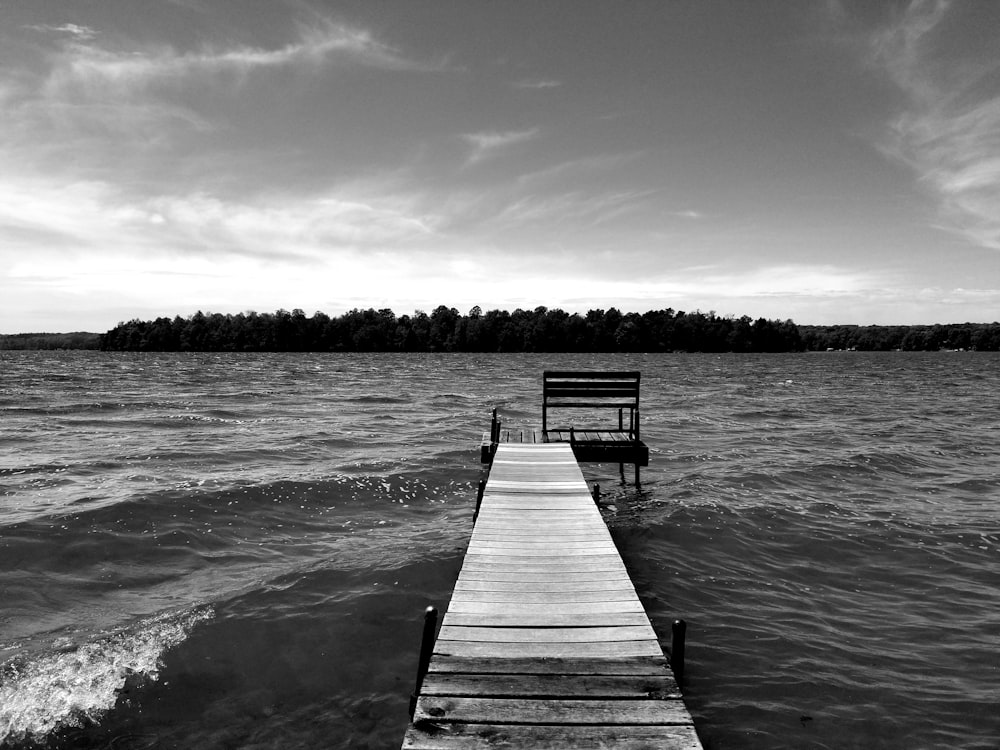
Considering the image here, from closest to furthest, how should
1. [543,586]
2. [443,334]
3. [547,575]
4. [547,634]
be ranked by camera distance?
[547,634], [543,586], [547,575], [443,334]

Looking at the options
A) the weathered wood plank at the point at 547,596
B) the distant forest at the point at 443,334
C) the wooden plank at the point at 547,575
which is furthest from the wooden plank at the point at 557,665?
the distant forest at the point at 443,334

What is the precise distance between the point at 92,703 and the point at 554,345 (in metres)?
177

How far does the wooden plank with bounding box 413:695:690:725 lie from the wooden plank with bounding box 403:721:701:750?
5 cm

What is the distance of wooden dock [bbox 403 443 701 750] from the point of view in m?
3.70

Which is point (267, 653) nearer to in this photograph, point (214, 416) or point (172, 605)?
point (172, 605)

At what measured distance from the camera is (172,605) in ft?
25.4

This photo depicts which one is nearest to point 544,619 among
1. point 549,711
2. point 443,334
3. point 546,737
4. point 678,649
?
point 678,649

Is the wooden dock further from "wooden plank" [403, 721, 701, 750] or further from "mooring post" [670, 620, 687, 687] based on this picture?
"mooring post" [670, 620, 687, 687]

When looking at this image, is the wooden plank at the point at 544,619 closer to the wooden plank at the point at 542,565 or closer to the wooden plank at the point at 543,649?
the wooden plank at the point at 543,649

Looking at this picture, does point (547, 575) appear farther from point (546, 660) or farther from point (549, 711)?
point (549, 711)

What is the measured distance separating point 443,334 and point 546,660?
181947 mm

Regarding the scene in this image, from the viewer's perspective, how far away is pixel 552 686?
417cm

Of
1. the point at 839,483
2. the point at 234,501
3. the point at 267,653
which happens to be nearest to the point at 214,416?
the point at 234,501

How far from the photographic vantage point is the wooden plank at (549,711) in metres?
3.81
